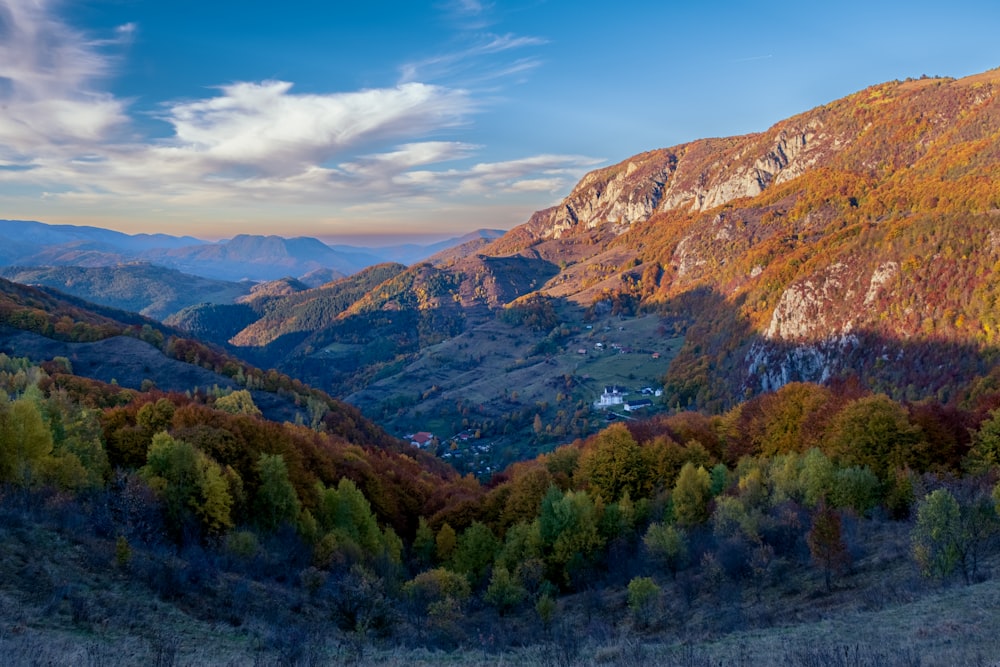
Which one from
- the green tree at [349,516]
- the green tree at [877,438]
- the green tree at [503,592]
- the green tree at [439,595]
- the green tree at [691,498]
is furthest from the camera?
the green tree at [877,438]

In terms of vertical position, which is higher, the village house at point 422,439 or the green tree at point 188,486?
the green tree at point 188,486

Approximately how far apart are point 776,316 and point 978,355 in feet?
241

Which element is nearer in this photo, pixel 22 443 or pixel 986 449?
pixel 22 443

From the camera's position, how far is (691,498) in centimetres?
4653

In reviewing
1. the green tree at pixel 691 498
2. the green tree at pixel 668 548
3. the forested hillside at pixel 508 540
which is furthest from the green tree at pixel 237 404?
the green tree at pixel 668 548

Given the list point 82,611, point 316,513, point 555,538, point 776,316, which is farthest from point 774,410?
point 776,316

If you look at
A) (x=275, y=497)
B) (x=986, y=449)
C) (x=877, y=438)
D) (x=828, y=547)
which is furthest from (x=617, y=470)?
(x=275, y=497)

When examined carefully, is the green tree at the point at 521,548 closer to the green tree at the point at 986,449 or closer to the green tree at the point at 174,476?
the green tree at the point at 174,476

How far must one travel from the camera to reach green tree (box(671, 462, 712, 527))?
4575 cm

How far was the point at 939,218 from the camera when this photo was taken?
167 m

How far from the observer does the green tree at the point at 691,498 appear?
4575 centimetres

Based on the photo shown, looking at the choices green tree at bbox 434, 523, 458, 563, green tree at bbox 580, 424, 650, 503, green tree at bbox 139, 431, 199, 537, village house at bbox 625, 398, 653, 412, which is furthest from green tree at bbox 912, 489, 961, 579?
village house at bbox 625, 398, 653, 412

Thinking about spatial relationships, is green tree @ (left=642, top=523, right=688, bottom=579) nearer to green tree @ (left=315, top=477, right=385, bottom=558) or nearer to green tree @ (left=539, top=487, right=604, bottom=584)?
green tree @ (left=539, top=487, right=604, bottom=584)

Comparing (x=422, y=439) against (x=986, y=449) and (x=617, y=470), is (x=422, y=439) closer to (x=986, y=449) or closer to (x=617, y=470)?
(x=617, y=470)
